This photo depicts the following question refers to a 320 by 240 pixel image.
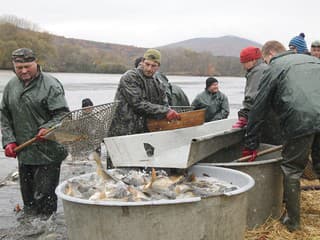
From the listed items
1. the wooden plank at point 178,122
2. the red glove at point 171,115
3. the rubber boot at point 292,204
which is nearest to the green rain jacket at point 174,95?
the wooden plank at point 178,122

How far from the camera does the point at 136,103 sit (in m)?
5.67

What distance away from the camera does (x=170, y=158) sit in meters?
5.70

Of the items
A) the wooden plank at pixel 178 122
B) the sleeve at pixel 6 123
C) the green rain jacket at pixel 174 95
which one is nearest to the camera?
the sleeve at pixel 6 123

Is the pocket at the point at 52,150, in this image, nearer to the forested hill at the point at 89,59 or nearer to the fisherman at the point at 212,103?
the fisherman at the point at 212,103

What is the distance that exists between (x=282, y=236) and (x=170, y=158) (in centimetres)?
163

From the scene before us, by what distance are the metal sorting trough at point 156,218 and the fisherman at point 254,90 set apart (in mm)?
2174

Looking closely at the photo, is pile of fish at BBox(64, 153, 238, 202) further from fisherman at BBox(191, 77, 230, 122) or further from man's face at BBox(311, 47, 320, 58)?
man's face at BBox(311, 47, 320, 58)

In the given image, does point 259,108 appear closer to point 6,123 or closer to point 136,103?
point 136,103

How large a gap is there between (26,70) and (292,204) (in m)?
3.33

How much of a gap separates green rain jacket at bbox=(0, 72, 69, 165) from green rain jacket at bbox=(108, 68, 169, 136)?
0.72 meters

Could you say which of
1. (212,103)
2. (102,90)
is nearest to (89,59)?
(102,90)

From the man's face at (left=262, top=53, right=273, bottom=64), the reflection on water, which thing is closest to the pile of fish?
the man's face at (left=262, top=53, right=273, bottom=64)

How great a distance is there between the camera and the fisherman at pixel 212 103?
889 centimetres

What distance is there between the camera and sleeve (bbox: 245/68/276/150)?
15.9 ft
